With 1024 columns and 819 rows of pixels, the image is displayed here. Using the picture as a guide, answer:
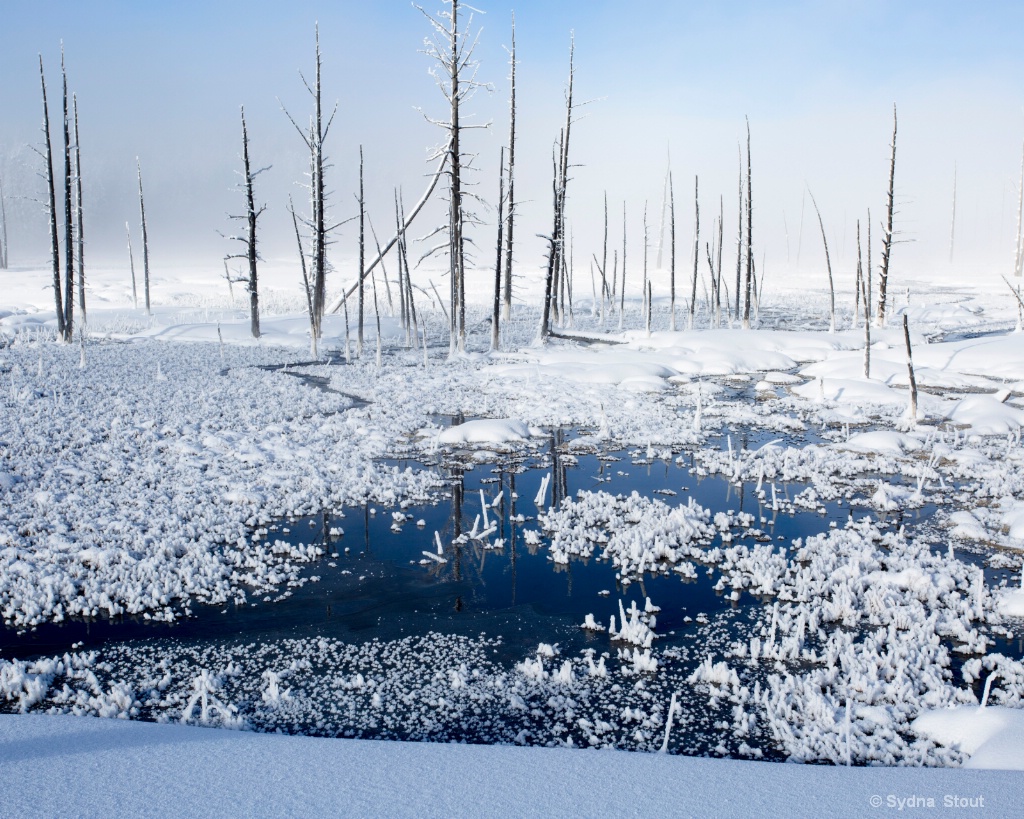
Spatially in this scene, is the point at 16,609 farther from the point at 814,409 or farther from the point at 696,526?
the point at 814,409

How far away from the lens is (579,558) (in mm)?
8336

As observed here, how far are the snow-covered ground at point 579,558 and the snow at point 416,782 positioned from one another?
0.03 m

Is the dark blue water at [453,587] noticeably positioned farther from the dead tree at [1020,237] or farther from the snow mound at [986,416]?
the dead tree at [1020,237]

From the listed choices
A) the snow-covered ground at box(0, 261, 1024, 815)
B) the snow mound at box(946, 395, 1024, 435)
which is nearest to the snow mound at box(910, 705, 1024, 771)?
the snow-covered ground at box(0, 261, 1024, 815)

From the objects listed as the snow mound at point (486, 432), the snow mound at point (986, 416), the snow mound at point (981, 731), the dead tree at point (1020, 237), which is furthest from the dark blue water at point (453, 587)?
the dead tree at point (1020, 237)

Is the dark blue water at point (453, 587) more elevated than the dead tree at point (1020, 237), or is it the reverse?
the dead tree at point (1020, 237)

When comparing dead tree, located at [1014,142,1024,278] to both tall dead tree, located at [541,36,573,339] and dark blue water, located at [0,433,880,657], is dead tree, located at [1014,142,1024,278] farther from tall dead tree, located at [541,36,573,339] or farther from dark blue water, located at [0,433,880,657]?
dark blue water, located at [0,433,880,657]

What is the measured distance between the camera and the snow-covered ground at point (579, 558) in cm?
416

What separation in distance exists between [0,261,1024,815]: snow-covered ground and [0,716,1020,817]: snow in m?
0.03

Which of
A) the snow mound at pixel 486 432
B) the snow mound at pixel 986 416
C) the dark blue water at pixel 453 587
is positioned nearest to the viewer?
the dark blue water at pixel 453 587

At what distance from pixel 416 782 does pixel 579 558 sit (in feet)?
15.6

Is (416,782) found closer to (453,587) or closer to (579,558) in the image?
(453,587)

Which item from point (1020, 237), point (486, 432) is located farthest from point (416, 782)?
point (1020, 237)

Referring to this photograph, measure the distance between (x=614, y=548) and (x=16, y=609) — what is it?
6279 mm
